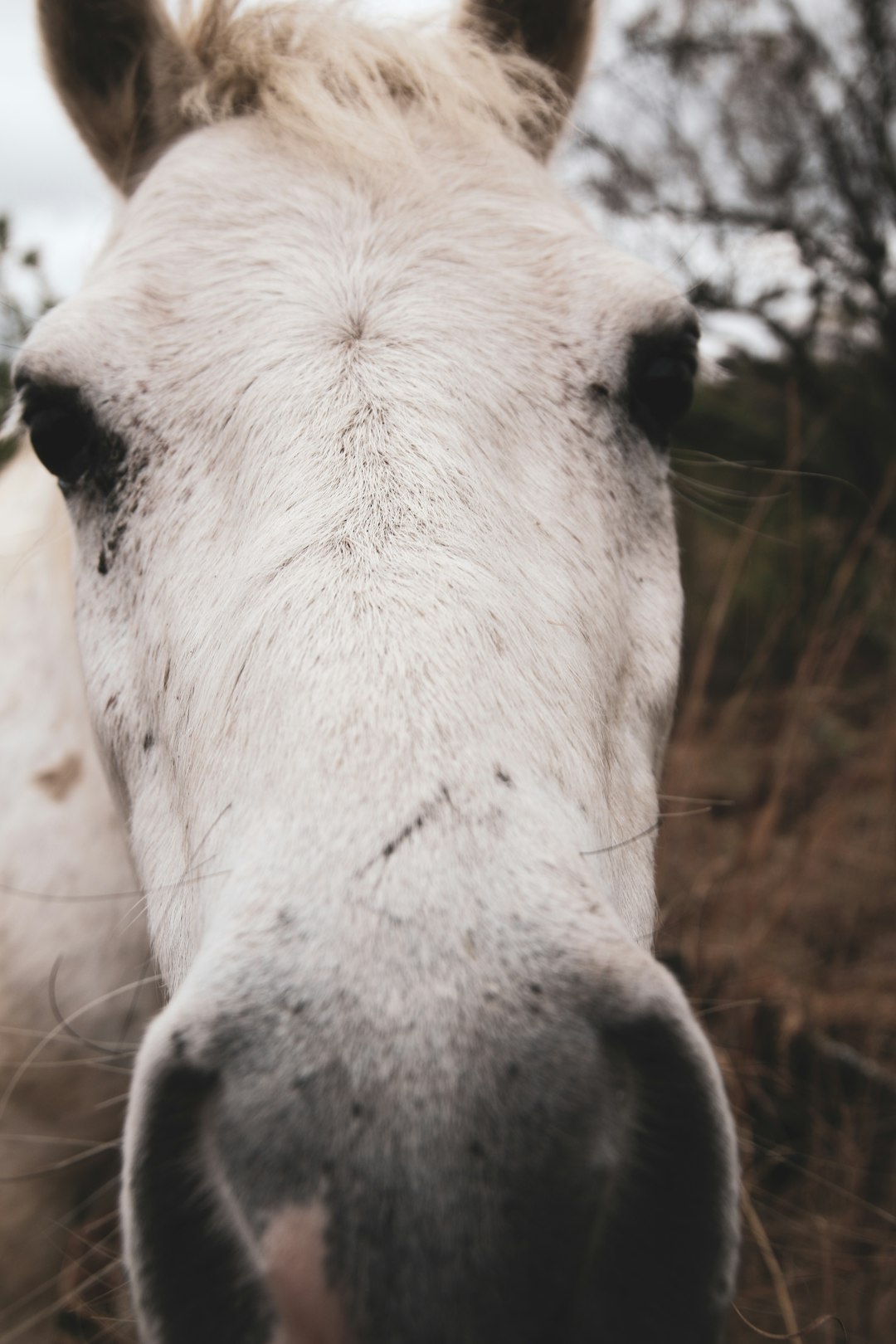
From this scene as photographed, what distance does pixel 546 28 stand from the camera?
7.04ft

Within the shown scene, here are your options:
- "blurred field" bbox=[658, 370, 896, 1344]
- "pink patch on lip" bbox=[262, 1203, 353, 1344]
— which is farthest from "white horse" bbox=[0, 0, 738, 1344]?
"blurred field" bbox=[658, 370, 896, 1344]

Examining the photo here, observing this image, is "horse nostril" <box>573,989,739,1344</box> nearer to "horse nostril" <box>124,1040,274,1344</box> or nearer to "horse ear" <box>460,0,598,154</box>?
"horse nostril" <box>124,1040,274,1344</box>

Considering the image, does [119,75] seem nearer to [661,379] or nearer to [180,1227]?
[661,379]

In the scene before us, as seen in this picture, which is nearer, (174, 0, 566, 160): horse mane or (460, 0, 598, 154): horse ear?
(174, 0, 566, 160): horse mane

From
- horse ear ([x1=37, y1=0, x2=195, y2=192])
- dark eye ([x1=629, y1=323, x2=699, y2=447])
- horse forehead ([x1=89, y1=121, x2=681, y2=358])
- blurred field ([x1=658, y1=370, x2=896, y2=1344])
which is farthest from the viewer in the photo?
blurred field ([x1=658, y1=370, x2=896, y2=1344])

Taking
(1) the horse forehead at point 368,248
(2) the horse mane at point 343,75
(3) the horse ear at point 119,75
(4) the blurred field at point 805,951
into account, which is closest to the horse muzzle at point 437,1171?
(4) the blurred field at point 805,951

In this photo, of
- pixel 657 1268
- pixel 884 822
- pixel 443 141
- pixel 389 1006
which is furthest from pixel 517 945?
pixel 884 822

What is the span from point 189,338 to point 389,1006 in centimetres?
110

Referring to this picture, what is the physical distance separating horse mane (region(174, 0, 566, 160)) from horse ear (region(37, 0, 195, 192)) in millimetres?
63

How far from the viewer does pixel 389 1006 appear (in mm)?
747

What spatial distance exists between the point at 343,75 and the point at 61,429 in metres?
0.90

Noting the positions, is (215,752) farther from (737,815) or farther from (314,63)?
(737,815)

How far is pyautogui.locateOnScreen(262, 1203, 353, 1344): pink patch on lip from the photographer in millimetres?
713

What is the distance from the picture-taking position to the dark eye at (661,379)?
1.55m
